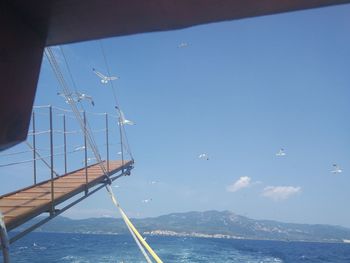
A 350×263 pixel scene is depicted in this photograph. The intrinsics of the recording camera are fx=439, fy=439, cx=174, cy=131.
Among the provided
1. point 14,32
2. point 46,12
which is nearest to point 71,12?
point 46,12

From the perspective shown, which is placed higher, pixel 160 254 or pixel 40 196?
pixel 40 196

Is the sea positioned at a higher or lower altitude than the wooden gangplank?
lower

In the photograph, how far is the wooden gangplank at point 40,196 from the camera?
6.79 m

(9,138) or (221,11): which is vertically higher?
(221,11)

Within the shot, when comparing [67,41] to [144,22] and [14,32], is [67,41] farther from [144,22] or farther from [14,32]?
[144,22]

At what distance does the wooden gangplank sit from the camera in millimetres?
6793

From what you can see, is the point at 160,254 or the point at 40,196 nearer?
the point at 40,196

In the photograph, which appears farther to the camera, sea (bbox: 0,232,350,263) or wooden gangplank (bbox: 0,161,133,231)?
sea (bbox: 0,232,350,263)

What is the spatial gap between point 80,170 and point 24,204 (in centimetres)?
440

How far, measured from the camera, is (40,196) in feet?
26.7

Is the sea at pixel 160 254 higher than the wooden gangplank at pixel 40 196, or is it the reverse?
the wooden gangplank at pixel 40 196

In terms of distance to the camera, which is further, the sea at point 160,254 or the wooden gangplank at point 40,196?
the sea at point 160,254

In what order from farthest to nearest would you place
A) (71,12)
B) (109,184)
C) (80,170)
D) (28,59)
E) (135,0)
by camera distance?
(80,170) → (109,184) → (28,59) → (71,12) → (135,0)

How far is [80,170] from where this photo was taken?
11.8 metres
